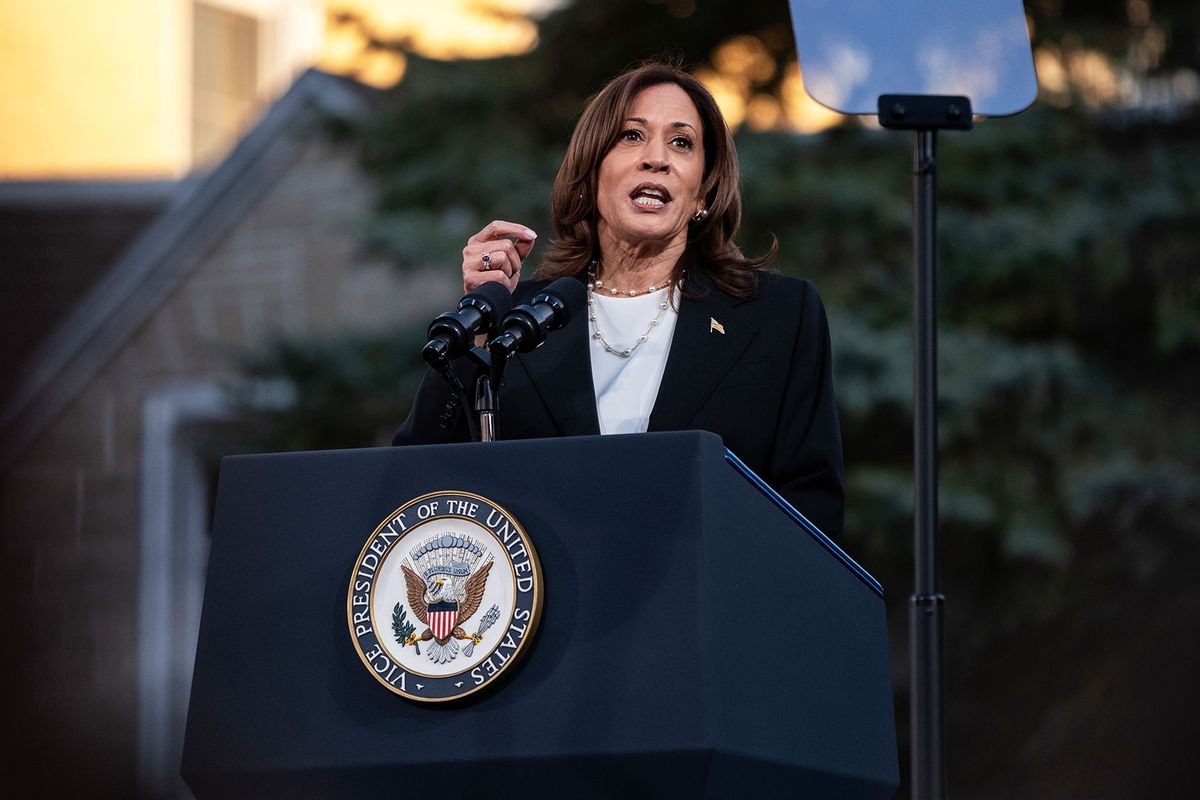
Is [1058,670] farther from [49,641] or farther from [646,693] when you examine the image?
[646,693]

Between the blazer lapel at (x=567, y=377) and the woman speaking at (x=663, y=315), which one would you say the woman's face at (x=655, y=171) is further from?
the blazer lapel at (x=567, y=377)

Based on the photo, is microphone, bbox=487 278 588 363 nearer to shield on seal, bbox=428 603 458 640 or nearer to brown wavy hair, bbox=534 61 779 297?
shield on seal, bbox=428 603 458 640

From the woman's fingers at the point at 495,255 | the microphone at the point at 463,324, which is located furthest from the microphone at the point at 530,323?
the woman's fingers at the point at 495,255

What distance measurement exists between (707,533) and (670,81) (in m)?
1.19

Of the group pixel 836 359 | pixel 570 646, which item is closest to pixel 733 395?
pixel 570 646

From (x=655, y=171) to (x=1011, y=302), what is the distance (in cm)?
514

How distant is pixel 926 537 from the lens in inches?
102

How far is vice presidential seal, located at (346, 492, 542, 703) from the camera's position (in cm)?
206

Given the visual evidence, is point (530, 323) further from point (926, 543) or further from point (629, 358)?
point (926, 543)

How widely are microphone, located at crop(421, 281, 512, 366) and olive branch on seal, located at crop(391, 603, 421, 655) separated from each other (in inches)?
13.5

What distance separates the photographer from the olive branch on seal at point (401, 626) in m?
2.09

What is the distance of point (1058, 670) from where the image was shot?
27.7ft

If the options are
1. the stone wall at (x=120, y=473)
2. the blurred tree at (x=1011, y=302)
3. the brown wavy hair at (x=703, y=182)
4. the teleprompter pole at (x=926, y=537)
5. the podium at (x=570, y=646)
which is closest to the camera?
the podium at (x=570, y=646)

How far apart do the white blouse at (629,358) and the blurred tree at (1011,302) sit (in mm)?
4232
